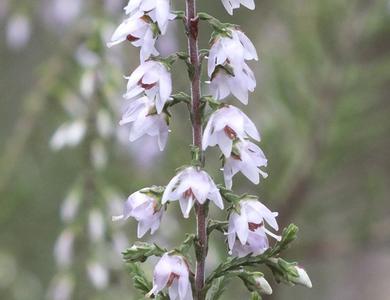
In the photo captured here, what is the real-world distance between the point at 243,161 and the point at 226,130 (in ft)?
0.20

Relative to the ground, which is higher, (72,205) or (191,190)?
(72,205)

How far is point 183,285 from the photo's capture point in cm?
162

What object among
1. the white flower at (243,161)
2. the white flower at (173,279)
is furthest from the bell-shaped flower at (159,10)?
the white flower at (173,279)

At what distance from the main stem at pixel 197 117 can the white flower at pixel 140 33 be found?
0.22 feet

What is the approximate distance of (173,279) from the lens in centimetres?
164

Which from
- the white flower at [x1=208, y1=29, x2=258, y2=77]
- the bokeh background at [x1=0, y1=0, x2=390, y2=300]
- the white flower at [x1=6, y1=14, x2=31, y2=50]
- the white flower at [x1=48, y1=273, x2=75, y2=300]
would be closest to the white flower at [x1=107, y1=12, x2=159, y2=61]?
the white flower at [x1=208, y1=29, x2=258, y2=77]

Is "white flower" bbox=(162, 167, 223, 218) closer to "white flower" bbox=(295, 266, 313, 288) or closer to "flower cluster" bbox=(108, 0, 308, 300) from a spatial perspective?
"flower cluster" bbox=(108, 0, 308, 300)

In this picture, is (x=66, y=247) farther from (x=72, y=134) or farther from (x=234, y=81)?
(x=234, y=81)

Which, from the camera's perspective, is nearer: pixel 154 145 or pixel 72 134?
pixel 72 134

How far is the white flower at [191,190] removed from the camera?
1.62m

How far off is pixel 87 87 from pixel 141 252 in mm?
1703

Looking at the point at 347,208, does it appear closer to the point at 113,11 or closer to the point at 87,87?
the point at 113,11

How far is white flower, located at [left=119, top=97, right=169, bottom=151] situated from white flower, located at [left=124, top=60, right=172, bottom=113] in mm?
24

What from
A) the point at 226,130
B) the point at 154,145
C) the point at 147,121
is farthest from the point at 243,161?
the point at 154,145
